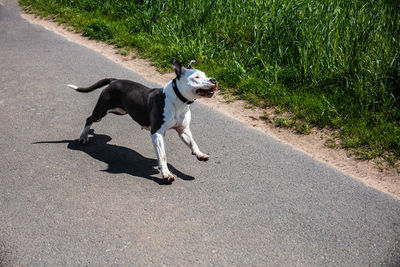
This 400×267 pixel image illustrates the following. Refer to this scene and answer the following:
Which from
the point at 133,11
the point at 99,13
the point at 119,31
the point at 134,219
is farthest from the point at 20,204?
the point at 99,13

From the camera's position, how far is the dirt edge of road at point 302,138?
4922 millimetres

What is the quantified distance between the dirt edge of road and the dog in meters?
1.50

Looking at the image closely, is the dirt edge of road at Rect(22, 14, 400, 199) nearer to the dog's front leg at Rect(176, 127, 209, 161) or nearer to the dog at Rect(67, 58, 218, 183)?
the dog's front leg at Rect(176, 127, 209, 161)

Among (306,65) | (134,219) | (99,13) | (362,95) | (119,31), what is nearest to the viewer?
(134,219)

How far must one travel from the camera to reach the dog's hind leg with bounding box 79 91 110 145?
18.0 ft

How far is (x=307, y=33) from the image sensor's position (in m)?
7.05

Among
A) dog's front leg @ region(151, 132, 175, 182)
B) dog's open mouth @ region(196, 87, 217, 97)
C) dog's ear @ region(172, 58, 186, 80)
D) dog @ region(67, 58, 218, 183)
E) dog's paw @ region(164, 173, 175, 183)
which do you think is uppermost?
dog's ear @ region(172, 58, 186, 80)

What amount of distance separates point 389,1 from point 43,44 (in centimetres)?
731

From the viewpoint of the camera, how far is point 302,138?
5.86 meters

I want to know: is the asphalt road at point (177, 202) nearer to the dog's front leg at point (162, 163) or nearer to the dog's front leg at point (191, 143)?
the dog's front leg at point (162, 163)

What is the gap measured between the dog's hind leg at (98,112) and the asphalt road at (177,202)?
13 cm

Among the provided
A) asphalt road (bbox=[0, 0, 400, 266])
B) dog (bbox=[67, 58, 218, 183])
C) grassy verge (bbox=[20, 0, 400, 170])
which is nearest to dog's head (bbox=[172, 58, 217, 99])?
dog (bbox=[67, 58, 218, 183])

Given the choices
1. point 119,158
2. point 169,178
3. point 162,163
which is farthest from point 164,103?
point 119,158

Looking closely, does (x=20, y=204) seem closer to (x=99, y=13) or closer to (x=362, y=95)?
(x=362, y=95)
